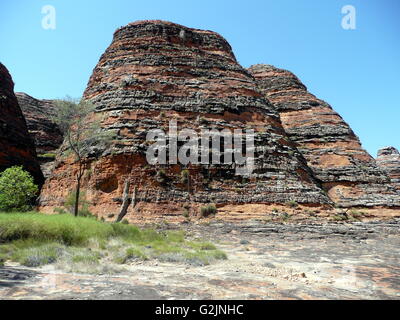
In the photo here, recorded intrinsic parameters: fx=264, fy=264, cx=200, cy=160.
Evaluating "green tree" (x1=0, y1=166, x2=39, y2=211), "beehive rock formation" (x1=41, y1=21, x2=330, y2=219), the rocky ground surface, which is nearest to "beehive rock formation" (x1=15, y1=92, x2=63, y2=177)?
"beehive rock formation" (x1=41, y1=21, x2=330, y2=219)

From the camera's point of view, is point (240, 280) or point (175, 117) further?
point (175, 117)

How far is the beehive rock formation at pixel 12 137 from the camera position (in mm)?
32759

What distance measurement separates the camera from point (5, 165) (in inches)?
1237

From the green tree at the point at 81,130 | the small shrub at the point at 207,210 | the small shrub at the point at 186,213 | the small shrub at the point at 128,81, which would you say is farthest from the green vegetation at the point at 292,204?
the small shrub at the point at 128,81

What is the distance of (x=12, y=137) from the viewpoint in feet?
114

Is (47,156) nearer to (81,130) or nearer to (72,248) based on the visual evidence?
(81,130)

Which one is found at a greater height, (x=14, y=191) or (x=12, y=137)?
(x=12, y=137)

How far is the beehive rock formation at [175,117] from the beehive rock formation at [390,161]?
44329mm

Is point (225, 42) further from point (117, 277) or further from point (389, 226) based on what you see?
point (117, 277)

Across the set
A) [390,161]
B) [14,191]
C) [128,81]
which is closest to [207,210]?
[14,191]

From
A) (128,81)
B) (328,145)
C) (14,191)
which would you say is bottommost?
(14,191)

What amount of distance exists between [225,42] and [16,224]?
107 feet

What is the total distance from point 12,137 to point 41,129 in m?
13.7

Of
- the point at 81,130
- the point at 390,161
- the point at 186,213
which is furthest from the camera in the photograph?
the point at 390,161
